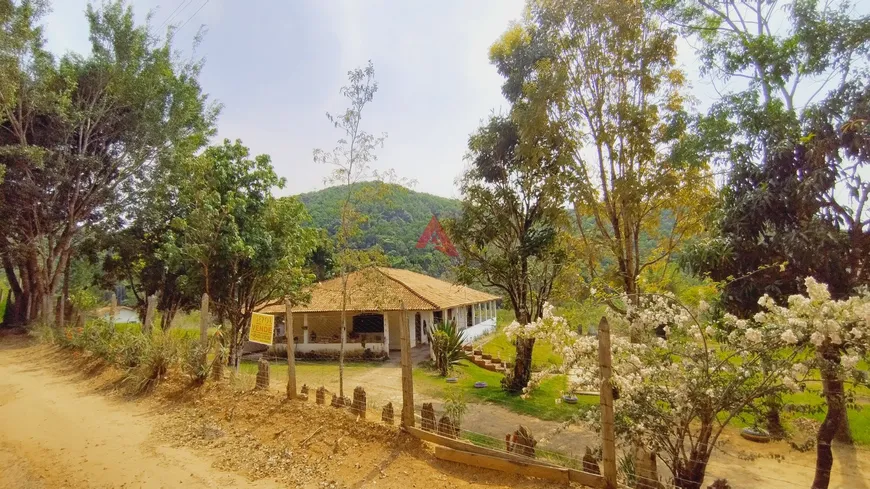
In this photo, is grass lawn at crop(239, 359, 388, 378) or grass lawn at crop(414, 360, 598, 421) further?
grass lawn at crop(239, 359, 388, 378)

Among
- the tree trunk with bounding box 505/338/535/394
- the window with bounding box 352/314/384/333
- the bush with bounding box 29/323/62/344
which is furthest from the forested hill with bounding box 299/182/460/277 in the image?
the bush with bounding box 29/323/62/344

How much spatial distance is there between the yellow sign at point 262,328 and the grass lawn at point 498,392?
6159mm

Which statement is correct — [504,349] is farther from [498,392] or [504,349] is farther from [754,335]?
[754,335]

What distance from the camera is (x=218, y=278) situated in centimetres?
1191

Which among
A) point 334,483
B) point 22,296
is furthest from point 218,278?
point 22,296

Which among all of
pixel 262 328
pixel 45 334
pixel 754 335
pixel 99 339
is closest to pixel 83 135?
pixel 45 334

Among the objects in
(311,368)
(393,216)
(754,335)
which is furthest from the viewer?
(393,216)

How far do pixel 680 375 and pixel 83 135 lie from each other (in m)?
21.1

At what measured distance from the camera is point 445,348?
16250 mm

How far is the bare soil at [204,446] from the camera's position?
4934mm

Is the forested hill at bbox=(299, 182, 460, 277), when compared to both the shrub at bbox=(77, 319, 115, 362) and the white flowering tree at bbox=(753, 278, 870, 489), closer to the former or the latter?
the white flowering tree at bbox=(753, 278, 870, 489)

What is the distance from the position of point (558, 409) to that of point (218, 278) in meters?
9.34

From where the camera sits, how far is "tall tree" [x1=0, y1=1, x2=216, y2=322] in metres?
15.8

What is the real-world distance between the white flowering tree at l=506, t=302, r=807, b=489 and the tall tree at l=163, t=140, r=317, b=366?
352 inches
